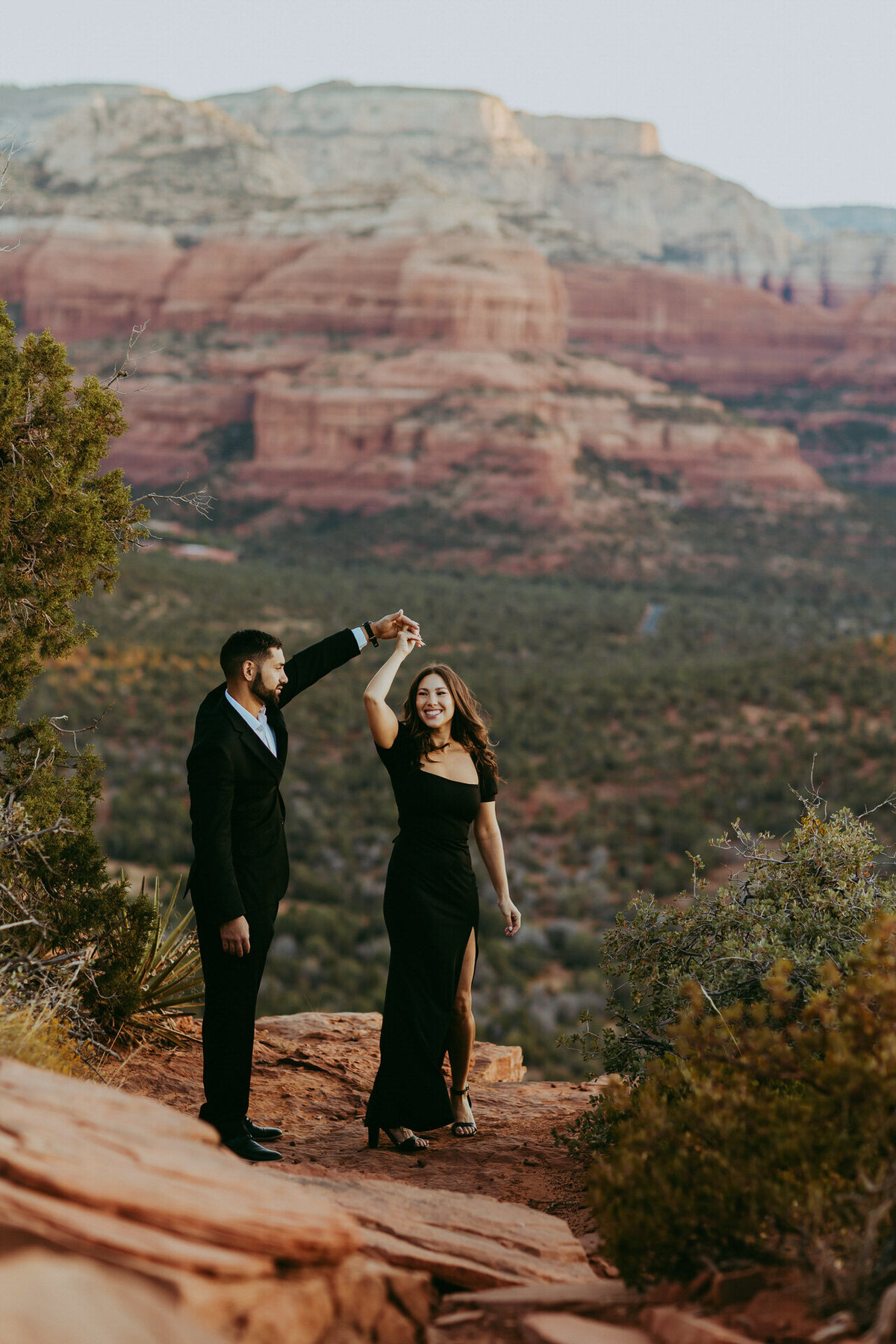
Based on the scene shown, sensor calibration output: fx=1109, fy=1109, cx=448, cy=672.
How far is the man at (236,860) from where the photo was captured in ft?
13.9

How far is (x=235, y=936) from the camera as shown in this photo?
423cm

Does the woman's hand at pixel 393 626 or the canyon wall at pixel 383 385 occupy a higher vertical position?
the canyon wall at pixel 383 385

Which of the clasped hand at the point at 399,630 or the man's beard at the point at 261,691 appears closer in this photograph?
the man's beard at the point at 261,691

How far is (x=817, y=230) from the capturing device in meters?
168

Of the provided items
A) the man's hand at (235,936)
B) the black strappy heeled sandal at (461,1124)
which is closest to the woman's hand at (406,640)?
the man's hand at (235,936)

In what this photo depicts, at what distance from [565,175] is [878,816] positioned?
421 feet

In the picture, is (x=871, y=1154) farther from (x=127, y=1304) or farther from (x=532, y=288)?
(x=532, y=288)

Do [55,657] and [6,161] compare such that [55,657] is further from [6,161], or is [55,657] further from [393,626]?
[6,161]

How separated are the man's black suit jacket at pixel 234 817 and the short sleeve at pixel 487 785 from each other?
891 millimetres

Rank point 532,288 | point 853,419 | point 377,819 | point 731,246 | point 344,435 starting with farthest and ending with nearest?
point 731,246 → point 853,419 → point 532,288 → point 344,435 → point 377,819

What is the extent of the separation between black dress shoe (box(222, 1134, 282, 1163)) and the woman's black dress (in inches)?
21.0

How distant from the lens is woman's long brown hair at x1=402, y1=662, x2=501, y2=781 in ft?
15.8

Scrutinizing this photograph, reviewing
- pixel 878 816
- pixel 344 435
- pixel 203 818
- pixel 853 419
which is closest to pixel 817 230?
pixel 853 419

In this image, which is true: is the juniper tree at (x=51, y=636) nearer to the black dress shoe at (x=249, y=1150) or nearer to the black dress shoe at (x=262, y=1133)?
the black dress shoe at (x=262, y=1133)
